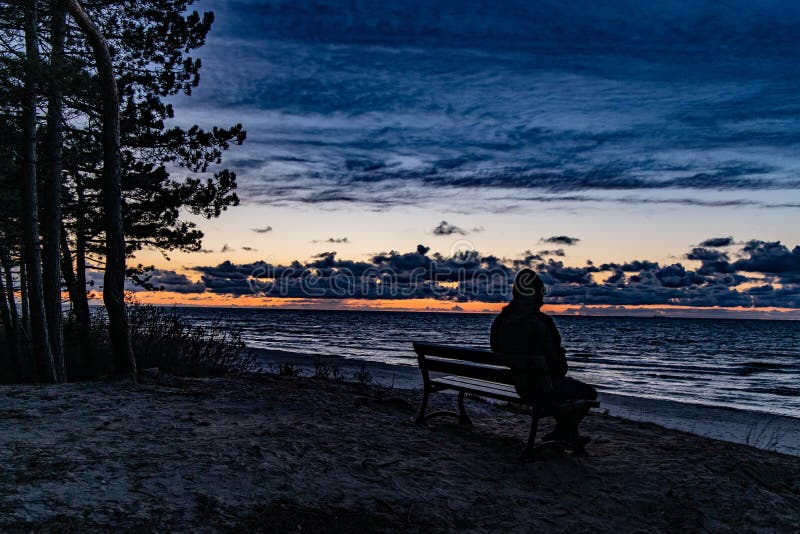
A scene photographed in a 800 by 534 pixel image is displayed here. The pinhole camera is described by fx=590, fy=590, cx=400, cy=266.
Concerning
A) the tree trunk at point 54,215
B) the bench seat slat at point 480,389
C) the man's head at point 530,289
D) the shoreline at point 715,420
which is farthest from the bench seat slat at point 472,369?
the tree trunk at point 54,215

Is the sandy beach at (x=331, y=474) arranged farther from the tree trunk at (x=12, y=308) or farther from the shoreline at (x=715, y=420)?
the tree trunk at (x=12, y=308)

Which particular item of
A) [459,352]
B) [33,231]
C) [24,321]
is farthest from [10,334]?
[459,352]

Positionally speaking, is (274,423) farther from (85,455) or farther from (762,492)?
(762,492)

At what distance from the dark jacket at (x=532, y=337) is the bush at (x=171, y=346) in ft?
24.2

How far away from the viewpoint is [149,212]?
1579 cm

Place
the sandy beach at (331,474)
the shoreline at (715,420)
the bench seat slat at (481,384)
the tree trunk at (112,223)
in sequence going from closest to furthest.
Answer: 1. the sandy beach at (331,474)
2. the bench seat slat at (481,384)
3. the tree trunk at (112,223)
4. the shoreline at (715,420)

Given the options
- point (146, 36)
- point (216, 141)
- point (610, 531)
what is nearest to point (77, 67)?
point (146, 36)

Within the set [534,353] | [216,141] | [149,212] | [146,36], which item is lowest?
[534,353]

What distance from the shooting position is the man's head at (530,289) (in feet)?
21.2

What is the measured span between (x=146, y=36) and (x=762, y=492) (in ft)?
44.6

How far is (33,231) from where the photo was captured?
11.1 metres

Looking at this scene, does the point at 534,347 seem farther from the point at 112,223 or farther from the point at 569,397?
the point at 112,223

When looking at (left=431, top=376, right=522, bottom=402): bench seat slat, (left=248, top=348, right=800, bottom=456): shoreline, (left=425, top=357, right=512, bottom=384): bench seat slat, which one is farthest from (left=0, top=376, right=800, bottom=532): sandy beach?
(left=248, top=348, right=800, bottom=456): shoreline

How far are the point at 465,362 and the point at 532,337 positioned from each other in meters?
1.18
